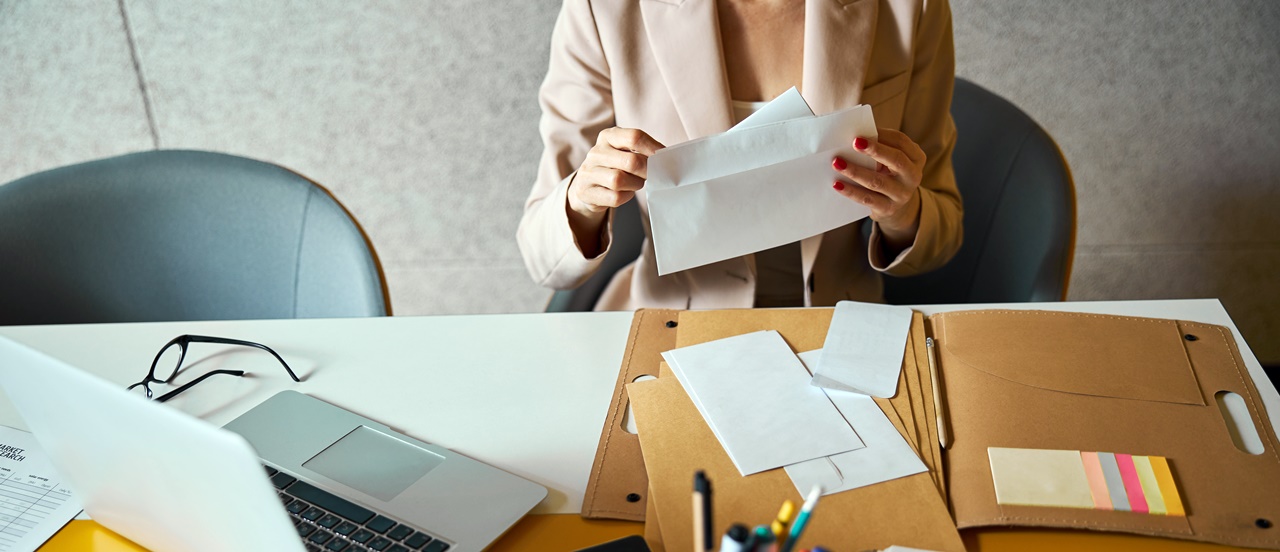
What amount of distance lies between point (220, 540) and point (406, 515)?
0.62 ft

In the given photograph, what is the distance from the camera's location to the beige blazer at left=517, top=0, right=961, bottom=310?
114cm

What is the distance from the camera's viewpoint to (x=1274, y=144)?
75.5 inches

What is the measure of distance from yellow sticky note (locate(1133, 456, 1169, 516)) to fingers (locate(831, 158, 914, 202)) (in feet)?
1.20

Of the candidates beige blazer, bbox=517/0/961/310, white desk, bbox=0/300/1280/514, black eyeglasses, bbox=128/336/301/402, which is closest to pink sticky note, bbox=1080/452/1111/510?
white desk, bbox=0/300/1280/514

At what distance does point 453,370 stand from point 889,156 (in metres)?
0.52

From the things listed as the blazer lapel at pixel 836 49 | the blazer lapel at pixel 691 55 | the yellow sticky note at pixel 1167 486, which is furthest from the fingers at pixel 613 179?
the yellow sticky note at pixel 1167 486

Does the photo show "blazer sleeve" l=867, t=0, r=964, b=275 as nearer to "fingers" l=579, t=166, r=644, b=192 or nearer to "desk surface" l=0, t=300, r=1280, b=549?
"desk surface" l=0, t=300, r=1280, b=549

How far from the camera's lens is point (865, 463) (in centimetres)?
73

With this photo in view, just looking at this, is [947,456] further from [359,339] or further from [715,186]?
[359,339]

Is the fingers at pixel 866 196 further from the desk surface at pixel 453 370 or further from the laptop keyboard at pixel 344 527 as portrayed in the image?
the laptop keyboard at pixel 344 527

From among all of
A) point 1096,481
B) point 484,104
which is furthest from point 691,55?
point 484,104

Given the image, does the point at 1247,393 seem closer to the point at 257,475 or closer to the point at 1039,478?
the point at 1039,478

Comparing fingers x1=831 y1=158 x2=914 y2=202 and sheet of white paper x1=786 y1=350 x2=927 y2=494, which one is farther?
fingers x1=831 y1=158 x2=914 y2=202

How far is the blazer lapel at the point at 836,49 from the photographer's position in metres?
1.14
